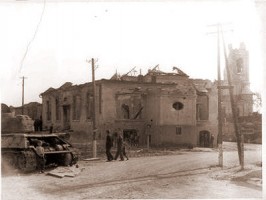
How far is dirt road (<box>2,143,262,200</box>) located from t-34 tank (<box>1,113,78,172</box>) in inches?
27.9

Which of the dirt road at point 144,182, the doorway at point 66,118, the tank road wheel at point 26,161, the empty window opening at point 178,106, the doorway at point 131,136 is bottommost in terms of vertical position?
the dirt road at point 144,182

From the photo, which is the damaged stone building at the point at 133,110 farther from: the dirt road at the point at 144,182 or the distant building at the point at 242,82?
the dirt road at the point at 144,182

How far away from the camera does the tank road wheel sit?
1243 cm

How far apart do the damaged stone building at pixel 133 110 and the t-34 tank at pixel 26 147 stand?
143 inches

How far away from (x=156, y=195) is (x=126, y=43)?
4033 millimetres

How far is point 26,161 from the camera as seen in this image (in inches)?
489

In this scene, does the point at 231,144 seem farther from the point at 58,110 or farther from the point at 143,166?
the point at 58,110

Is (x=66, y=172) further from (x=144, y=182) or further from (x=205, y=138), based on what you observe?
(x=205, y=138)

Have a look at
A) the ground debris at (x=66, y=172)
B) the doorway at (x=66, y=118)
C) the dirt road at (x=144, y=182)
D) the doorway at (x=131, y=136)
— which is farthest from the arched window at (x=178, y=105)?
the ground debris at (x=66, y=172)

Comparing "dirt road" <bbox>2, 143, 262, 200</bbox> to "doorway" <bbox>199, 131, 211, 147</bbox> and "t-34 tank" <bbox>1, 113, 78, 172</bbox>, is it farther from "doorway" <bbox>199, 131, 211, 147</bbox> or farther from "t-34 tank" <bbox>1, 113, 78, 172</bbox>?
"doorway" <bbox>199, 131, 211, 147</bbox>

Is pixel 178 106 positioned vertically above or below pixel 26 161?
above

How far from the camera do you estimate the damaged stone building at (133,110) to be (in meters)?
18.2

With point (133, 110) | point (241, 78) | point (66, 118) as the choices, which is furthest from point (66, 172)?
A: point (66, 118)

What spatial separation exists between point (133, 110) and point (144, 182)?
8878mm
